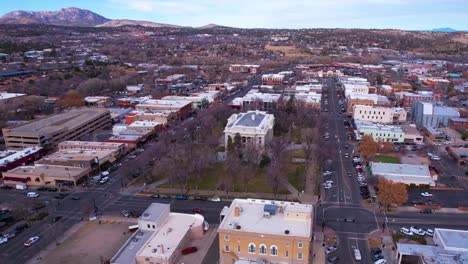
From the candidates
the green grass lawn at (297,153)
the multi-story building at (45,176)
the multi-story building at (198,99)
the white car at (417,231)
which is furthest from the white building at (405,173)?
the multi-story building at (198,99)

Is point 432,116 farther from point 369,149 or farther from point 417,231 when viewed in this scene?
point 417,231

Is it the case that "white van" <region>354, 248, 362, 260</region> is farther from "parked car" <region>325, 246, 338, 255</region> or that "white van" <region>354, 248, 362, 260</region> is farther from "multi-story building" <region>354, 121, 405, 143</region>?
"multi-story building" <region>354, 121, 405, 143</region>

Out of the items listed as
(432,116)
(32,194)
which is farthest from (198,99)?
(432,116)

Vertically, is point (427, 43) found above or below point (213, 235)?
above

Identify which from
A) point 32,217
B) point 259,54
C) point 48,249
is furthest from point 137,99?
point 259,54

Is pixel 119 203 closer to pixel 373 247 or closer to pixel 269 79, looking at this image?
pixel 373 247

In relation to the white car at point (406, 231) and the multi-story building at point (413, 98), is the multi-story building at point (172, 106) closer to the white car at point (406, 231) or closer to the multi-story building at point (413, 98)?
the white car at point (406, 231)

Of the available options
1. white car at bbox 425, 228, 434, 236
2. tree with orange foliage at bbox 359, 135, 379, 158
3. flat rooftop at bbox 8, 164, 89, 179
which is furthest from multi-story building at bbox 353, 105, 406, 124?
flat rooftop at bbox 8, 164, 89, 179
